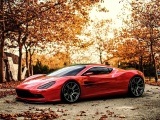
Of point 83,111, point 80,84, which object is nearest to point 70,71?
point 80,84

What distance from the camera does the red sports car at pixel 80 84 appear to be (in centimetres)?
980

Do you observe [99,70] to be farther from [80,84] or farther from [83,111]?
[83,111]

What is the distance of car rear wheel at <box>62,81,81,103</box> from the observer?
9992 mm

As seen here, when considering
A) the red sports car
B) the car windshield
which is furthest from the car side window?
the car windshield

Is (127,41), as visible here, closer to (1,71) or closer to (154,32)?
(154,32)

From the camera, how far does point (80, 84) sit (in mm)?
10414

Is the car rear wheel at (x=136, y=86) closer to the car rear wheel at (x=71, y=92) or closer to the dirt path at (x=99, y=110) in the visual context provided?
the dirt path at (x=99, y=110)

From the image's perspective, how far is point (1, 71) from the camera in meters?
25.9

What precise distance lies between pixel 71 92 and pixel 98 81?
4.36 ft

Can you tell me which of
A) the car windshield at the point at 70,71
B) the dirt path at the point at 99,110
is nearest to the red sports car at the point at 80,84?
the car windshield at the point at 70,71

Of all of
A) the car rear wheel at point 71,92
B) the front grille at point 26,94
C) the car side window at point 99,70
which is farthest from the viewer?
the car side window at point 99,70

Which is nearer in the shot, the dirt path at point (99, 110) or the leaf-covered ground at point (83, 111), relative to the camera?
the leaf-covered ground at point (83, 111)

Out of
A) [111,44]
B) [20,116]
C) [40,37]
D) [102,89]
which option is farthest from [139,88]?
[111,44]

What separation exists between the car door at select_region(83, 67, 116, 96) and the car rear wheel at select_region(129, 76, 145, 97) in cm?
89
